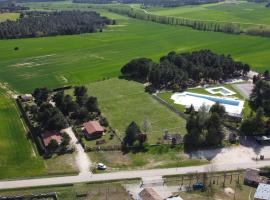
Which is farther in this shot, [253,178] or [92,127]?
[92,127]

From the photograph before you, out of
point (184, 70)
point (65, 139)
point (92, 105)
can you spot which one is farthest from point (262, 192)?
point (184, 70)

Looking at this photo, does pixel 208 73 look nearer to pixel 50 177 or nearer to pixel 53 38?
pixel 50 177

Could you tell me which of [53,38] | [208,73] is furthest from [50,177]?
[53,38]

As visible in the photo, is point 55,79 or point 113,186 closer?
point 113,186

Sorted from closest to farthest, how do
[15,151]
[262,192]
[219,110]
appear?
[262,192]
[15,151]
[219,110]

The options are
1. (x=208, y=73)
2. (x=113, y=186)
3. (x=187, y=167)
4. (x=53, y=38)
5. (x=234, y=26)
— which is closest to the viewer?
(x=113, y=186)

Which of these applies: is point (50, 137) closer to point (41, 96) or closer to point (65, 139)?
point (65, 139)

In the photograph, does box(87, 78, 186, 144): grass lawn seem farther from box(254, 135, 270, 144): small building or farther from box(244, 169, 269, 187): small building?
box(244, 169, 269, 187): small building
